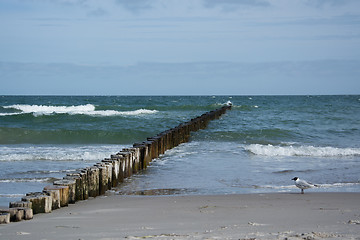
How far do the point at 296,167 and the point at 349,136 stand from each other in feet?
31.4

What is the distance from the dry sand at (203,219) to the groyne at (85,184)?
0.13 metres

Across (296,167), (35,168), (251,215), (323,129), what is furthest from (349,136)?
(251,215)

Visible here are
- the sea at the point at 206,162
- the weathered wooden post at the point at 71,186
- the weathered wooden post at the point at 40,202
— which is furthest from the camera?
the sea at the point at 206,162

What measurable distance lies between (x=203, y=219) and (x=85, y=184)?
7.82 ft

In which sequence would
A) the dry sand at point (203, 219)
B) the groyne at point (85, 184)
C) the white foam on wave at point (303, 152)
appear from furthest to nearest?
the white foam on wave at point (303, 152) < the groyne at point (85, 184) < the dry sand at point (203, 219)

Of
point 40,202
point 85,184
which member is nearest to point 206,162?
point 85,184

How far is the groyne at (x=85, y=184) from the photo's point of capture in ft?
18.2

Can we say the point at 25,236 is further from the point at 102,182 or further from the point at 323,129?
the point at 323,129

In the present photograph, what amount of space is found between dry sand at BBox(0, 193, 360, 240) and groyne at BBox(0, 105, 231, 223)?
0.44ft

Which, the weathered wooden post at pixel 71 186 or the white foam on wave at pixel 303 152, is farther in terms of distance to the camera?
the white foam on wave at pixel 303 152

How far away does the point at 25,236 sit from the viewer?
459 centimetres

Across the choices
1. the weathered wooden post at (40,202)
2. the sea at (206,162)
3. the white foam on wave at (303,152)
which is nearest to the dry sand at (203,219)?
the weathered wooden post at (40,202)

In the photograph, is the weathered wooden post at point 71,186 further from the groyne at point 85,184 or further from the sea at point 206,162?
the sea at point 206,162

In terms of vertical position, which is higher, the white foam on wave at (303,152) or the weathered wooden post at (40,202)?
the weathered wooden post at (40,202)
